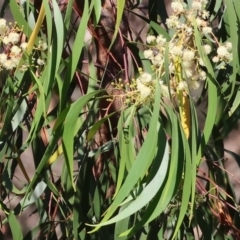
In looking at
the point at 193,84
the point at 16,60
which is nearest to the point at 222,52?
the point at 193,84

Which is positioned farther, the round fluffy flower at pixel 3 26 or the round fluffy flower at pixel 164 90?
the round fluffy flower at pixel 3 26

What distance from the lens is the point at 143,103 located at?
0.92 m

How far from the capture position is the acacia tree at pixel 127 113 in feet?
3.03

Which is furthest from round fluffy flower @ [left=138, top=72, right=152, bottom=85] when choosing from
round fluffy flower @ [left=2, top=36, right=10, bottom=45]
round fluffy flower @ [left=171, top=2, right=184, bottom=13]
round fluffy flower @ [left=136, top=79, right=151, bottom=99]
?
round fluffy flower @ [left=2, top=36, right=10, bottom=45]

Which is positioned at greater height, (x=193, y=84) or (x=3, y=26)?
(x=3, y=26)

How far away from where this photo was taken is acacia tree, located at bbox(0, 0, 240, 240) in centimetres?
92

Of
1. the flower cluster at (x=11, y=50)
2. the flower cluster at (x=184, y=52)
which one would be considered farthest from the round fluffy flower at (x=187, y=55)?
the flower cluster at (x=11, y=50)

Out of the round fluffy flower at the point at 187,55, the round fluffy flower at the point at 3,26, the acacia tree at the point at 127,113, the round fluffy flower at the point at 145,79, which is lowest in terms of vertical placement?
the acacia tree at the point at 127,113

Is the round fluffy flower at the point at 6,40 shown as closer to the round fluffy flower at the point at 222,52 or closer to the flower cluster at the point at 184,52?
the flower cluster at the point at 184,52

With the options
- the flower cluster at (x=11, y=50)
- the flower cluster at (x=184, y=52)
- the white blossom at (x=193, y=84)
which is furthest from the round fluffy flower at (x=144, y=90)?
the flower cluster at (x=11, y=50)

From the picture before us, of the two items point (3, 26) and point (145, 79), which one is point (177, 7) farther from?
point (3, 26)

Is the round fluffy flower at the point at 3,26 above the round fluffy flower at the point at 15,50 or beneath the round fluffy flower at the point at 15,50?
above

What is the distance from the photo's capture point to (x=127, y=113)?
100cm

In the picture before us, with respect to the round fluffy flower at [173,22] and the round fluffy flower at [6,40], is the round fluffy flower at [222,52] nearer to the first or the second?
the round fluffy flower at [173,22]
